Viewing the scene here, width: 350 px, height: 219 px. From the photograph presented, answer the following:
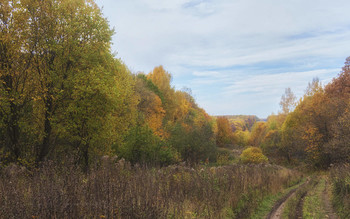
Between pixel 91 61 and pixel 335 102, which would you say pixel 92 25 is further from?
pixel 335 102

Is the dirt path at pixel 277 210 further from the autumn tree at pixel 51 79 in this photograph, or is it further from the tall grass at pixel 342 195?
the autumn tree at pixel 51 79

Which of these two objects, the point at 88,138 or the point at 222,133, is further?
the point at 222,133

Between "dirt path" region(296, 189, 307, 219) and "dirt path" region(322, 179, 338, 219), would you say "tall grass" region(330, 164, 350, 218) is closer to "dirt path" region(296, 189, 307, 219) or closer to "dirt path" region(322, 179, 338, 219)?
"dirt path" region(322, 179, 338, 219)

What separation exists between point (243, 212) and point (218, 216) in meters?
2.14

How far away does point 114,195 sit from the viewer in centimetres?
552

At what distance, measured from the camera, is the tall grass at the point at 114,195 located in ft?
14.3

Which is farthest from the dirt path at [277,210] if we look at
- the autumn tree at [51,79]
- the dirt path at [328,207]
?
the autumn tree at [51,79]

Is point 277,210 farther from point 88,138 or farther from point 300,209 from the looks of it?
point 88,138

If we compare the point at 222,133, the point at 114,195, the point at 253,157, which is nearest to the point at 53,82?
the point at 114,195

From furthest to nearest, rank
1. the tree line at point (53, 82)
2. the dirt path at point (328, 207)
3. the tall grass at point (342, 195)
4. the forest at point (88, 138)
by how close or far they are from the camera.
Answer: the tree line at point (53, 82) → the dirt path at point (328, 207) → the tall grass at point (342, 195) → the forest at point (88, 138)

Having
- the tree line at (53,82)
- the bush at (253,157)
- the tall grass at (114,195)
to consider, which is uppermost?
the tree line at (53,82)

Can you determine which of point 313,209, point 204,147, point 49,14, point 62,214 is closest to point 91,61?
point 49,14

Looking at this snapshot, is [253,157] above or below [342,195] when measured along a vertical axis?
below

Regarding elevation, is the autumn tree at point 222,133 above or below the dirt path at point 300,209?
above
